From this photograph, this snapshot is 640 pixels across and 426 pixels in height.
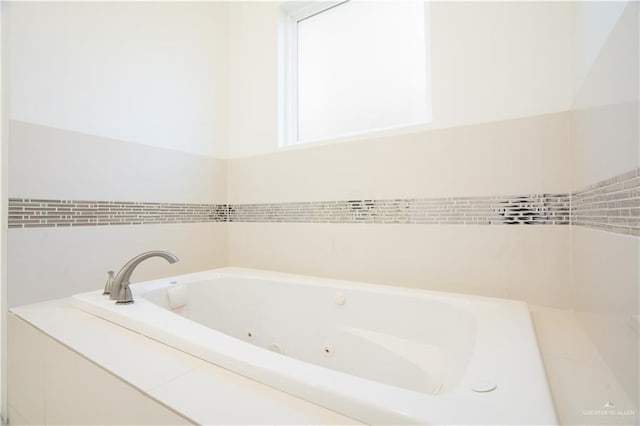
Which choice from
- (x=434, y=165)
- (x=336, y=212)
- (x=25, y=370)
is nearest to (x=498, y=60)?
(x=434, y=165)

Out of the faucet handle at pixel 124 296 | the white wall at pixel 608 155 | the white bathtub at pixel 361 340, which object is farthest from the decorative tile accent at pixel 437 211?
the faucet handle at pixel 124 296

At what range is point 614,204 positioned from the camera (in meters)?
0.68

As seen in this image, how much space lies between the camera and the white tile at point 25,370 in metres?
0.93

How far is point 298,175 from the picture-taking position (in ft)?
5.74

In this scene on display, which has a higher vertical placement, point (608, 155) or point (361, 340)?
point (608, 155)

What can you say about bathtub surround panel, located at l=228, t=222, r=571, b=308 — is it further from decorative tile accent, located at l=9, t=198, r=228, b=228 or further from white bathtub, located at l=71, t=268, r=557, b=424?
decorative tile accent, located at l=9, t=198, r=228, b=228

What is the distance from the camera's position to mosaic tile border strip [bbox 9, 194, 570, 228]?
3.84ft

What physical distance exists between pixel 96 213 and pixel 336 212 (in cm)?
118

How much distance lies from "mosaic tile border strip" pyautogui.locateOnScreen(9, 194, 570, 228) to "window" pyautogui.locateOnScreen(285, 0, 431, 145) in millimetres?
419

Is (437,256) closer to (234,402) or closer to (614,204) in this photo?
(614,204)

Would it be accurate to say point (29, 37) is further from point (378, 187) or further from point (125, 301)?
point (378, 187)

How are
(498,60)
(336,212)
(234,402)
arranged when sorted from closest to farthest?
(234,402) < (498,60) < (336,212)

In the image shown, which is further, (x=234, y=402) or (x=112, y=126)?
(x=112, y=126)

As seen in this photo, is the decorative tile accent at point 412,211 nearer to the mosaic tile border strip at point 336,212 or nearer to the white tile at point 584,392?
the mosaic tile border strip at point 336,212
